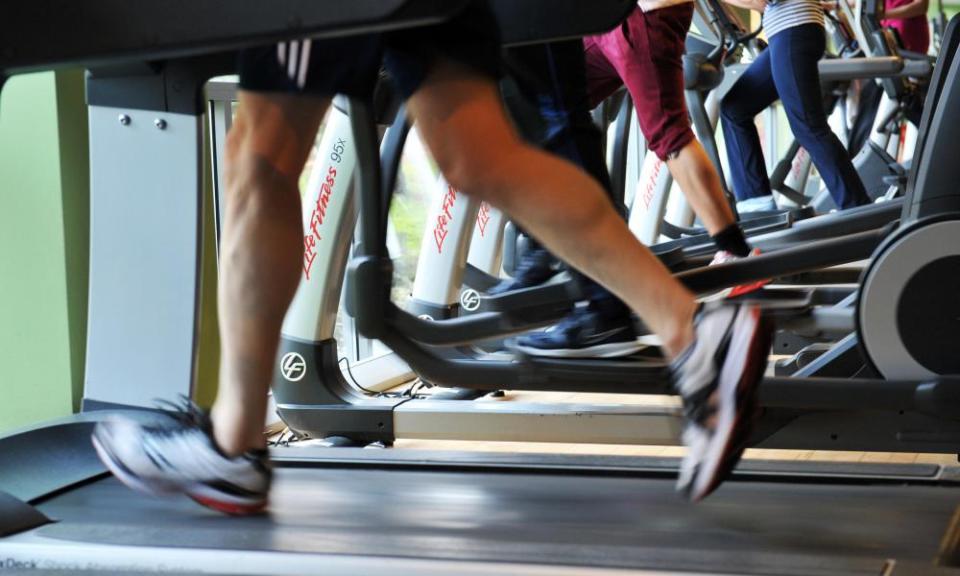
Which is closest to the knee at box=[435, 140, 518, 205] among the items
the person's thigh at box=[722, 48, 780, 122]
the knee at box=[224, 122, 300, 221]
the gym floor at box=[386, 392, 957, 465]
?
the knee at box=[224, 122, 300, 221]

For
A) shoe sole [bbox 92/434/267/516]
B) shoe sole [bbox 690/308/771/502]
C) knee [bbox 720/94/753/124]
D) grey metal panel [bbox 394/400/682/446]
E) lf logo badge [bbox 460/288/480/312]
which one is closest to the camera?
shoe sole [bbox 690/308/771/502]

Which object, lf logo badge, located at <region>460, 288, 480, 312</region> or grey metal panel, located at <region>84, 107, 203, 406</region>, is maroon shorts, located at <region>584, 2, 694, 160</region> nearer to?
lf logo badge, located at <region>460, 288, 480, 312</region>

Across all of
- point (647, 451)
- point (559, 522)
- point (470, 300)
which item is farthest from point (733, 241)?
point (559, 522)

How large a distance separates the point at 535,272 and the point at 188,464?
113cm

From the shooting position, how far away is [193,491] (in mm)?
1602

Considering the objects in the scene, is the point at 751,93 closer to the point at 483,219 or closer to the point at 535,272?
the point at 483,219

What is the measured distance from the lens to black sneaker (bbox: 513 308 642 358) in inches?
84.0

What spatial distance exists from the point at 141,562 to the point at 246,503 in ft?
0.64

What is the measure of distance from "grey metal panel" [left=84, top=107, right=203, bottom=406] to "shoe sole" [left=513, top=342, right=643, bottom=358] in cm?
68

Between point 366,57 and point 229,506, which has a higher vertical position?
point 366,57

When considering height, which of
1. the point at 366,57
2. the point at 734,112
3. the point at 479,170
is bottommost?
the point at 734,112

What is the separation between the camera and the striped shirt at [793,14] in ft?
12.1

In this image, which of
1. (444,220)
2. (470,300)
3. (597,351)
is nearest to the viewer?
(597,351)

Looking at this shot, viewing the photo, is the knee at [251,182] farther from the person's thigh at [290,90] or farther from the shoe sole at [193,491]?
the shoe sole at [193,491]
